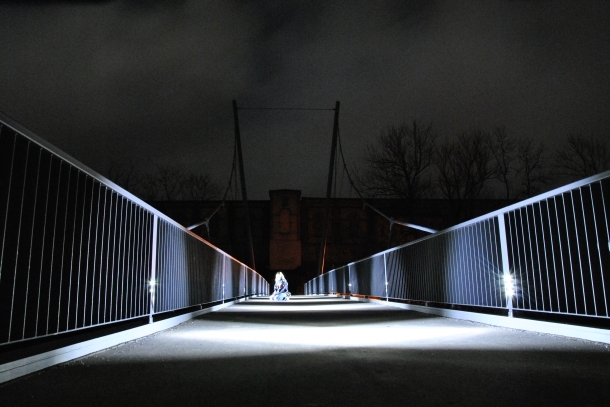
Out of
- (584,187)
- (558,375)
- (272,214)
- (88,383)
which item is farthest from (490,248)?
(272,214)

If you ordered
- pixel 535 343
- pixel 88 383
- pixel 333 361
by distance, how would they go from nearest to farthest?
1. pixel 88 383
2. pixel 333 361
3. pixel 535 343

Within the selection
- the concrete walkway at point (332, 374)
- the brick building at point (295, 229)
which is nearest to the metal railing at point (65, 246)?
the concrete walkway at point (332, 374)

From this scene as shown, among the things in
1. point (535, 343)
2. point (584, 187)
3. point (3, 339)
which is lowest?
point (535, 343)

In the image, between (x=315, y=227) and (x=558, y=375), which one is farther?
(x=315, y=227)

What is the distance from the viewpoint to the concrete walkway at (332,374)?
207 cm

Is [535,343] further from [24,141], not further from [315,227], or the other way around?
[315,227]

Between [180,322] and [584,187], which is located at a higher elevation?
[584,187]

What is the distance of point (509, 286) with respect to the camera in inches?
198

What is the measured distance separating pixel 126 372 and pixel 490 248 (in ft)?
14.0

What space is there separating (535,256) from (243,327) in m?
3.23

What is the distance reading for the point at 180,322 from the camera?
20.0 ft

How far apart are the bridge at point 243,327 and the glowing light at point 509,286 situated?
0.7 inches

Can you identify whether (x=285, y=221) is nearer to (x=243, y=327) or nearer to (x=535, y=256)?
(x=243, y=327)

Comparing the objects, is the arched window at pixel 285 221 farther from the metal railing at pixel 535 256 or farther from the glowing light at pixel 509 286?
the glowing light at pixel 509 286
